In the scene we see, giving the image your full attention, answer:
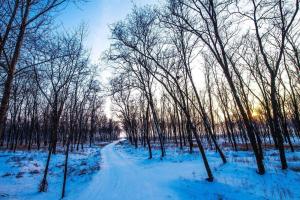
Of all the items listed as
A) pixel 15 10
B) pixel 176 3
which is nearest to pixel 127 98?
pixel 176 3

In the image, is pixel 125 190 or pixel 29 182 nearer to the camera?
pixel 125 190

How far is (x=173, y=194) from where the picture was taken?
780 cm

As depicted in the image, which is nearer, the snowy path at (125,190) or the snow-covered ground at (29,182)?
the snowy path at (125,190)

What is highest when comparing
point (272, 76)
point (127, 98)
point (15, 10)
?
point (127, 98)

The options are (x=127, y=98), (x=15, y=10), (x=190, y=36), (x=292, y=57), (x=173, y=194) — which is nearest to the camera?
(x=15, y=10)

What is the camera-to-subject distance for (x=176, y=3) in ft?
35.5

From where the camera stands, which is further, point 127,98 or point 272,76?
point 127,98

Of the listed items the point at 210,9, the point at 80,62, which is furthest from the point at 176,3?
the point at 80,62

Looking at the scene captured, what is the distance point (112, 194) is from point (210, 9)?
9.86 metres

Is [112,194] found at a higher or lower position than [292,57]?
lower

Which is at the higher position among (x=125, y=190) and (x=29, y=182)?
(x=125, y=190)

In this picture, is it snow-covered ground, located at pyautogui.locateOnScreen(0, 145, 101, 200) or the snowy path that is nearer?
the snowy path

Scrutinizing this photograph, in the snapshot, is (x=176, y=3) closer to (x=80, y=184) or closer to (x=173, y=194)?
(x=173, y=194)

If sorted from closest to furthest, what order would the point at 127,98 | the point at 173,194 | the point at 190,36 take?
the point at 173,194, the point at 190,36, the point at 127,98
